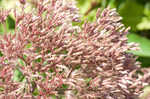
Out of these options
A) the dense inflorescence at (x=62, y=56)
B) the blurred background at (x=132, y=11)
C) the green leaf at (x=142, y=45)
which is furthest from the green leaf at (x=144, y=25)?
the dense inflorescence at (x=62, y=56)

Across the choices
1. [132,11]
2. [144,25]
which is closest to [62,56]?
[144,25]

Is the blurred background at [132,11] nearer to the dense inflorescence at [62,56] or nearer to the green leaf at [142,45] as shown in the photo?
the green leaf at [142,45]

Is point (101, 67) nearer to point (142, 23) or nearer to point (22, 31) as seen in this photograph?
point (22, 31)

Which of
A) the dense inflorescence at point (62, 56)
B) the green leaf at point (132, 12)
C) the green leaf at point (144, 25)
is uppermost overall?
the green leaf at point (132, 12)

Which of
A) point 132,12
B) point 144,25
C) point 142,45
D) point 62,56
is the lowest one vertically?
point 62,56

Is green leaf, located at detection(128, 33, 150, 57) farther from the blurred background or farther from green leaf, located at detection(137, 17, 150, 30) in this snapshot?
green leaf, located at detection(137, 17, 150, 30)

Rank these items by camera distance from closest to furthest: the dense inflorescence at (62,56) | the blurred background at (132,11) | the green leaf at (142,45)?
1. the dense inflorescence at (62,56)
2. the green leaf at (142,45)
3. the blurred background at (132,11)

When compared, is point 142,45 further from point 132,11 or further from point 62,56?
point 62,56
